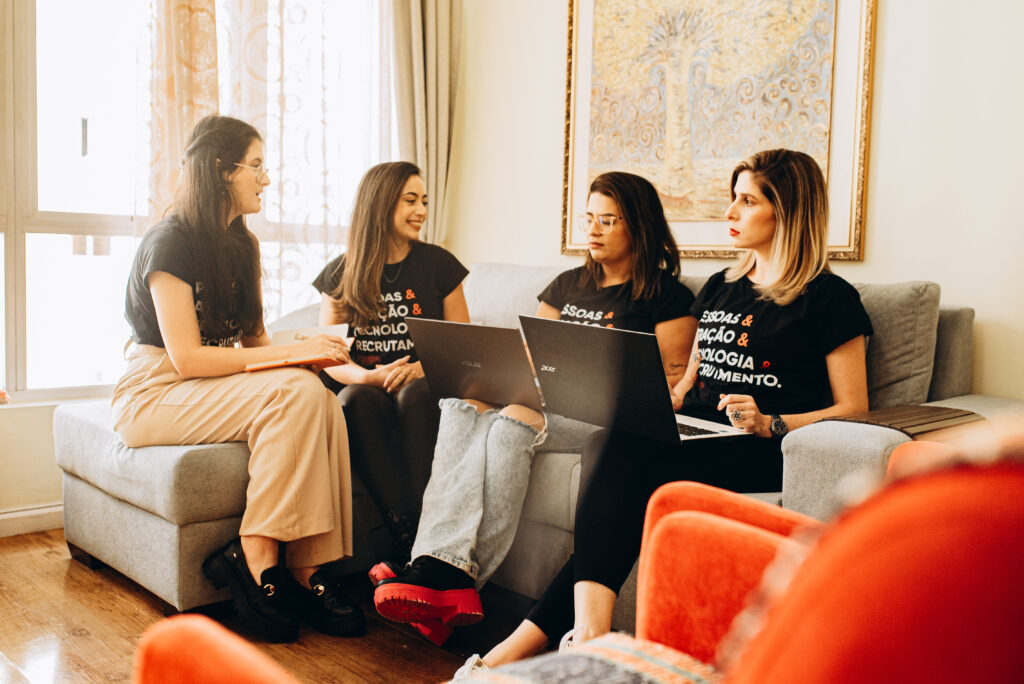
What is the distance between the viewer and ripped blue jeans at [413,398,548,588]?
1778mm

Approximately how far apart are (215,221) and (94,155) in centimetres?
105

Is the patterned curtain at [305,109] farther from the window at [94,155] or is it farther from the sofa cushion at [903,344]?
the sofa cushion at [903,344]

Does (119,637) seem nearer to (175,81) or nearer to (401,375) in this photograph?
(401,375)

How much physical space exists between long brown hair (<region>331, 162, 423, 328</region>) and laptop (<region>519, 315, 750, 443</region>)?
839 mm

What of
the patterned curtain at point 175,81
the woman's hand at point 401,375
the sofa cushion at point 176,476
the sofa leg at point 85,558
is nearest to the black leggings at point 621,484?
the woman's hand at point 401,375

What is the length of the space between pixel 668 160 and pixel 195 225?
1.51m

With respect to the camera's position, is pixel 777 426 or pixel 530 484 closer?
pixel 777 426

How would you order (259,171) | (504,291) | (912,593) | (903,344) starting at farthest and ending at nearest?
1. (504,291)
2. (259,171)
3. (903,344)
4. (912,593)

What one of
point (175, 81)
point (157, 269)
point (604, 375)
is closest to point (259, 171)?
point (157, 269)

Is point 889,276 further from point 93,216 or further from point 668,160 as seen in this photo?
point 93,216

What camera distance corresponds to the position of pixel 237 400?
2.01 meters

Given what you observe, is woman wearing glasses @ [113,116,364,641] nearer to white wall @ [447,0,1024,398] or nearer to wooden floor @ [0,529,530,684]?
wooden floor @ [0,529,530,684]

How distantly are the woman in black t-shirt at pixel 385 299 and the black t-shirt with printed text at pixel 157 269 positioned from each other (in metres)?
0.39

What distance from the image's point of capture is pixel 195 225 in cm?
208
